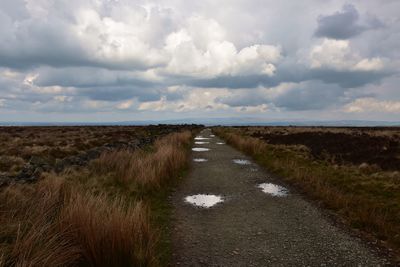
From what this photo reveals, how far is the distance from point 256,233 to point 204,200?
125 inches

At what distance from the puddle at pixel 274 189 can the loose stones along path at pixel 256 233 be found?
4cm

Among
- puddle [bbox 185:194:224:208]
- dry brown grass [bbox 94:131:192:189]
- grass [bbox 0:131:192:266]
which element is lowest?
puddle [bbox 185:194:224:208]

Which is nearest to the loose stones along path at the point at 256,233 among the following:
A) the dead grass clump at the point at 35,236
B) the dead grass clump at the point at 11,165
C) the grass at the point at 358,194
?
the grass at the point at 358,194

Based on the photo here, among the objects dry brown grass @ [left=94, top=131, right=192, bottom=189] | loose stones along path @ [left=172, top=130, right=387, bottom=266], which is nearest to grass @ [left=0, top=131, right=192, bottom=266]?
loose stones along path @ [left=172, top=130, right=387, bottom=266]

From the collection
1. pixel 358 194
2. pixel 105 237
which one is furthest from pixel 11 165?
pixel 358 194

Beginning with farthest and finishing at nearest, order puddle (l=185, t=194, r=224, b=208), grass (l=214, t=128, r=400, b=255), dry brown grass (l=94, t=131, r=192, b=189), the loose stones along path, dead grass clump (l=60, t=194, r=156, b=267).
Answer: dry brown grass (l=94, t=131, r=192, b=189) → puddle (l=185, t=194, r=224, b=208) → grass (l=214, t=128, r=400, b=255) → the loose stones along path → dead grass clump (l=60, t=194, r=156, b=267)

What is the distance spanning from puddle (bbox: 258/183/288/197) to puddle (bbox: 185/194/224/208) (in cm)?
199

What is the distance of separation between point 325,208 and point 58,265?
7426mm

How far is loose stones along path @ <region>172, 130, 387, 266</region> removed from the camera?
581cm

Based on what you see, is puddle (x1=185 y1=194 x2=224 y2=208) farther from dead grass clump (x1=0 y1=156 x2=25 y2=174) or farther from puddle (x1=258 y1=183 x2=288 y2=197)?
dead grass clump (x1=0 y1=156 x2=25 y2=174)

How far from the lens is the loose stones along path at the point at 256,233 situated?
5812 millimetres

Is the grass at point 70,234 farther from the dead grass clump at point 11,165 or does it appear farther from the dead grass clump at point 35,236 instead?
the dead grass clump at point 11,165

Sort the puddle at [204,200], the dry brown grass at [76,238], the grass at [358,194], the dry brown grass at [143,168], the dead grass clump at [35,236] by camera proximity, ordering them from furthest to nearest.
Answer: the dry brown grass at [143,168], the puddle at [204,200], the grass at [358,194], the dry brown grass at [76,238], the dead grass clump at [35,236]

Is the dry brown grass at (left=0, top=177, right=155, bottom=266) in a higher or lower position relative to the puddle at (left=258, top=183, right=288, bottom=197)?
higher
